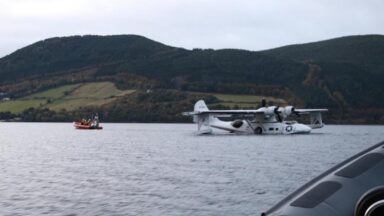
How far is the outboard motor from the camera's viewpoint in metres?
4.66

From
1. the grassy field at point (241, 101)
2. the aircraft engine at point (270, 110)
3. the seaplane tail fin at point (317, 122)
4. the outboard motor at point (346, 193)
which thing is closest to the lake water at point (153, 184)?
the outboard motor at point (346, 193)

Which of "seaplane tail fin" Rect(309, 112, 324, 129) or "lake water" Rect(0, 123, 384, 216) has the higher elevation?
"seaplane tail fin" Rect(309, 112, 324, 129)

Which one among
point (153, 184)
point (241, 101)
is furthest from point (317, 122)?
point (153, 184)

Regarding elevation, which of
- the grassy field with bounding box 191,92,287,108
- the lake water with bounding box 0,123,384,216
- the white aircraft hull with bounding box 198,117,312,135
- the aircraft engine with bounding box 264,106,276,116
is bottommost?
the lake water with bounding box 0,123,384,216

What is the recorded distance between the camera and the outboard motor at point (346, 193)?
466 centimetres

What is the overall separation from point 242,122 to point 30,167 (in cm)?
7149

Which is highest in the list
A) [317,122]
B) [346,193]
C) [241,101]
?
[241,101]

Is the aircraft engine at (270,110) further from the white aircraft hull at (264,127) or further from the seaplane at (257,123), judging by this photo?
the white aircraft hull at (264,127)

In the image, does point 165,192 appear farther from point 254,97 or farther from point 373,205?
point 254,97

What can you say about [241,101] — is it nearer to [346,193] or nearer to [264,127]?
[264,127]

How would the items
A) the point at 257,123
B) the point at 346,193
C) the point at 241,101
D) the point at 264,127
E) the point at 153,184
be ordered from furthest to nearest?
1. the point at 241,101
2. the point at 264,127
3. the point at 257,123
4. the point at 153,184
5. the point at 346,193

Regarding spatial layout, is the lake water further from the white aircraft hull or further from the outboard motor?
the white aircraft hull

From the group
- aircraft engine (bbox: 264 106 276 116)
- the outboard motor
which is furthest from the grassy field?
the outboard motor

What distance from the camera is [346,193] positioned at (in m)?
4.89
